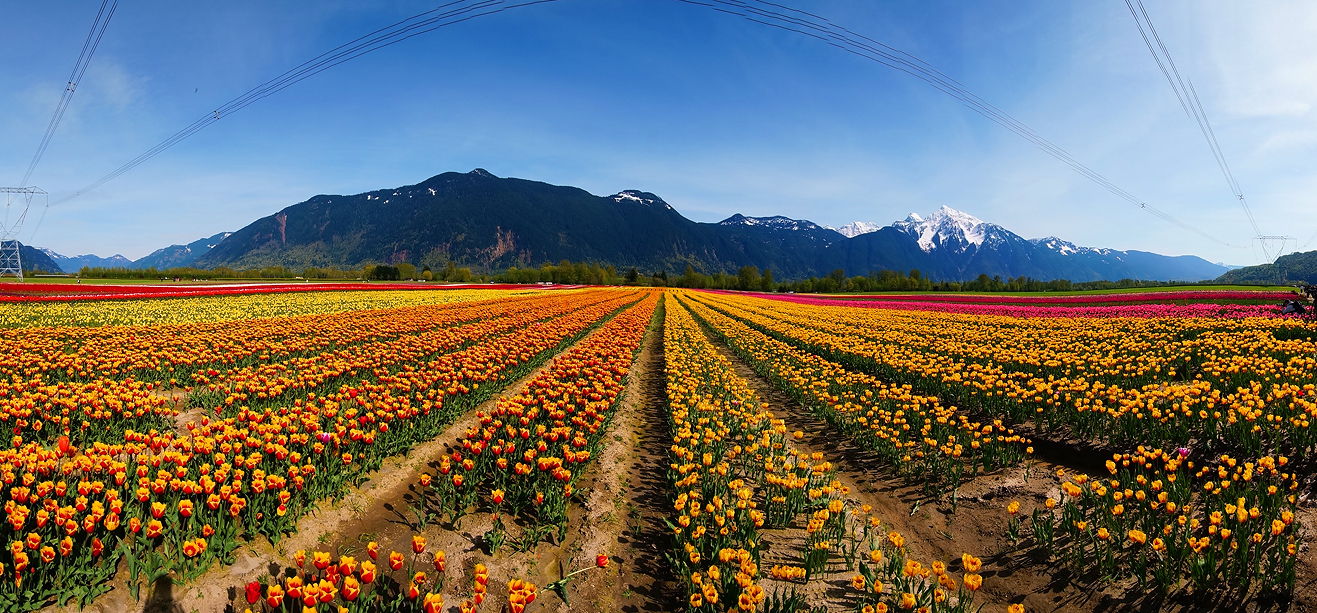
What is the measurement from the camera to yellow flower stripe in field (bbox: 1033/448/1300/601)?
12.5 feet

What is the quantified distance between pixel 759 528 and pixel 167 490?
572cm

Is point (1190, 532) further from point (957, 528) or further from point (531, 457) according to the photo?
point (531, 457)

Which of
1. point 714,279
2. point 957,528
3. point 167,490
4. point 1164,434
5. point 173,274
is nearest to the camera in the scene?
point 167,490

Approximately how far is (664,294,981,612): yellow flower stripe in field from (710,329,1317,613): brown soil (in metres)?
0.17

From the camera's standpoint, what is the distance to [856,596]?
4.28 meters

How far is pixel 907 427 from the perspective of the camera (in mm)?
7223

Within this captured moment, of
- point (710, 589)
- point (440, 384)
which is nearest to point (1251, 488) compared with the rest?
point (710, 589)

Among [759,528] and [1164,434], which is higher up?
[1164,434]

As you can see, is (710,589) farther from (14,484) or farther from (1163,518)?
(14,484)

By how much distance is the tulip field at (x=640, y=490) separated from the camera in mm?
3734

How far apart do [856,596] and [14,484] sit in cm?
751

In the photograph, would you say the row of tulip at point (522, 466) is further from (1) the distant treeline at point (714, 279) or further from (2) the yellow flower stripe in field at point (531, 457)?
(1) the distant treeline at point (714, 279)

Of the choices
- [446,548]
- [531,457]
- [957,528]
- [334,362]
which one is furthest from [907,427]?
[334,362]

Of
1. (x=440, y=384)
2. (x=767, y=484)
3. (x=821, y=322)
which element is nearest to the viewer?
(x=767, y=484)
